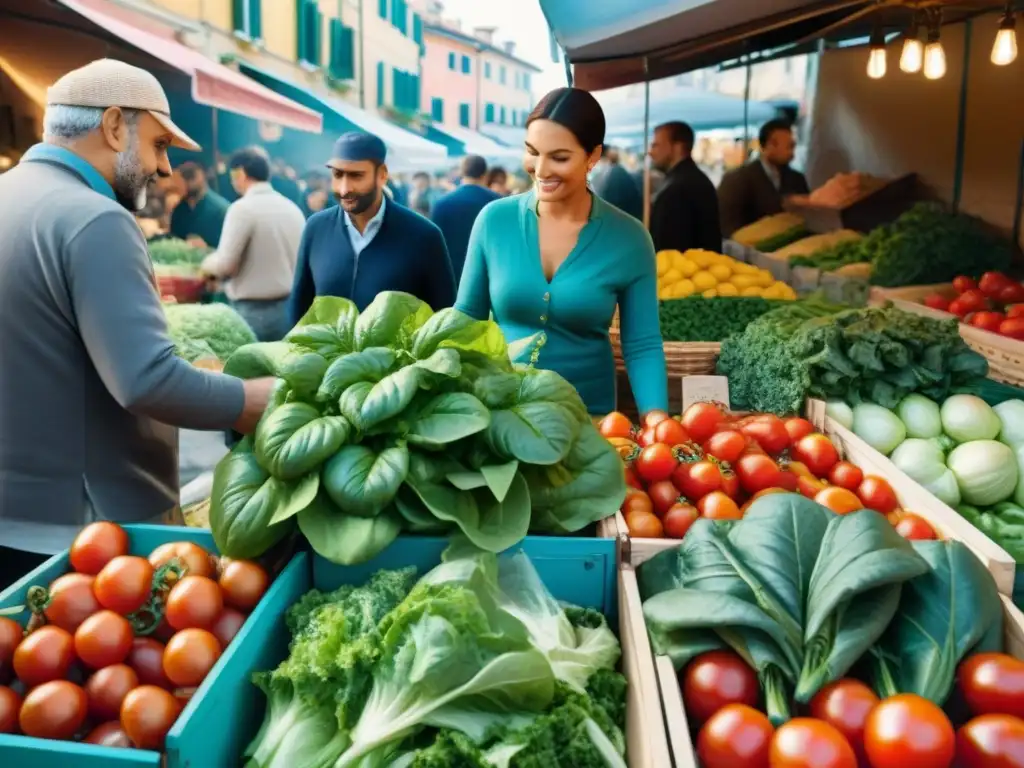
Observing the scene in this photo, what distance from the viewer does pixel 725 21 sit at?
4941mm

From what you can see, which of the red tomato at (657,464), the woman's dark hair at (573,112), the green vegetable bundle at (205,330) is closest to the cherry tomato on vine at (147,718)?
the red tomato at (657,464)

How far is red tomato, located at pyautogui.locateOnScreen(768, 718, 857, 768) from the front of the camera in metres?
1.25

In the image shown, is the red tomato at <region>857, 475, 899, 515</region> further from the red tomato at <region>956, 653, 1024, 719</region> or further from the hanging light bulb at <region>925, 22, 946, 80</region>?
the hanging light bulb at <region>925, 22, 946, 80</region>

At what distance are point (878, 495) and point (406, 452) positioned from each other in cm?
134

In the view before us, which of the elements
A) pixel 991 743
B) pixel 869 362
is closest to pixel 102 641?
pixel 991 743

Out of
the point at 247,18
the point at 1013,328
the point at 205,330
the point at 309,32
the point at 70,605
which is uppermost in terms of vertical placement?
the point at 309,32

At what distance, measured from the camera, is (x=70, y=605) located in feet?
5.16

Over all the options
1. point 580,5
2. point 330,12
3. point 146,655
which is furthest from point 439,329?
point 330,12

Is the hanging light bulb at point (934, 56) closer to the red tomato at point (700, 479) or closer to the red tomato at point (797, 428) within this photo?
the red tomato at point (797, 428)

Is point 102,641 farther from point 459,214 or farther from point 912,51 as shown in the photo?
point 459,214

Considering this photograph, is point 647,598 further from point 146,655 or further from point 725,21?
point 725,21

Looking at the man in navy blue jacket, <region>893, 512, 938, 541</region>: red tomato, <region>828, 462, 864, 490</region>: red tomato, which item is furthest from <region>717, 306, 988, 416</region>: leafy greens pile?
the man in navy blue jacket

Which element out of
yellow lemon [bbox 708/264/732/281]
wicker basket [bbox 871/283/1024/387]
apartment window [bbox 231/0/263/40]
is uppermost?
apartment window [bbox 231/0/263/40]

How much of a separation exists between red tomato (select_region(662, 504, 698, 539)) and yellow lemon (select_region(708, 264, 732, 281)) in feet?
11.2
